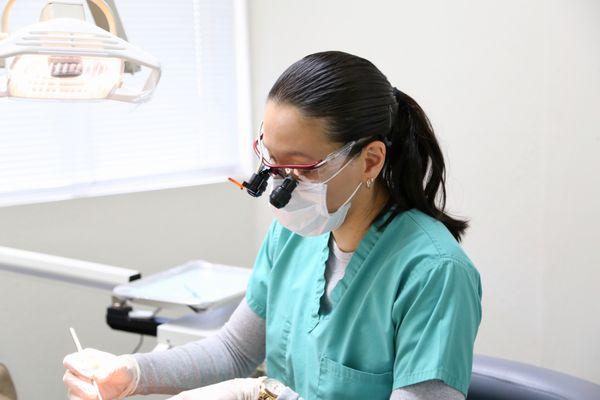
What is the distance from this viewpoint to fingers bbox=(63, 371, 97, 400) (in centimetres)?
130

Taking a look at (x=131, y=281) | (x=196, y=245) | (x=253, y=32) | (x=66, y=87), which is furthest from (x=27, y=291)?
(x=66, y=87)

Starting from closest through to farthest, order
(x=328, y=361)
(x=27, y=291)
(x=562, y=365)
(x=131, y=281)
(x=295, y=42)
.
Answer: (x=328, y=361), (x=131, y=281), (x=562, y=365), (x=27, y=291), (x=295, y=42)

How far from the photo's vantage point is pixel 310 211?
1.28m

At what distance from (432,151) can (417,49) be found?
1.32 metres

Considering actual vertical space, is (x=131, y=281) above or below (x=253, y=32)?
below

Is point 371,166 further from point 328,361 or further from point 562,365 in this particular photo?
A: point 562,365

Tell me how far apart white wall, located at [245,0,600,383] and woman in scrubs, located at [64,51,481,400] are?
40.4 inches

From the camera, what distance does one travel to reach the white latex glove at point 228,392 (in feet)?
4.09

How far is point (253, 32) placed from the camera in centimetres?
311

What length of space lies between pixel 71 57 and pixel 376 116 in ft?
1.65

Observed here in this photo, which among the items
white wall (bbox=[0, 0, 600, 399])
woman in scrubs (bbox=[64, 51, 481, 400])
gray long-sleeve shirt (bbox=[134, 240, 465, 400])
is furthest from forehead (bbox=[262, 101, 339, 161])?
white wall (bbox=[0, 0, 600, 399])

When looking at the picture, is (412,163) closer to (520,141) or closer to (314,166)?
(314,166)

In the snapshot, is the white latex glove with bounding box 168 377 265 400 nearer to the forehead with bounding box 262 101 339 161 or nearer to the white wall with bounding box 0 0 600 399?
the forehead with bounding box 262 101 339 161

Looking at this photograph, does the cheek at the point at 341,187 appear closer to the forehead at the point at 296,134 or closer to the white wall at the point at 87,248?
the forehead at the point at 296,134
